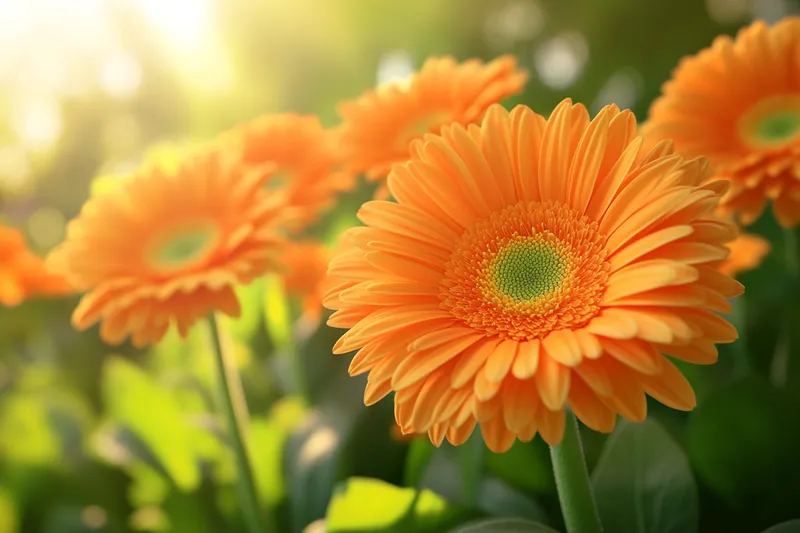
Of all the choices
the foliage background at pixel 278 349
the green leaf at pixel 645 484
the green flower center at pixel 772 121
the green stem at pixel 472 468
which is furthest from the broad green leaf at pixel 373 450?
the green flower center at pixel 772 121

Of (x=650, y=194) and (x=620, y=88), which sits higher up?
(x=620, y=88)

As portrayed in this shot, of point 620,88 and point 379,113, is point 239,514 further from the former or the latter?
point 620,88

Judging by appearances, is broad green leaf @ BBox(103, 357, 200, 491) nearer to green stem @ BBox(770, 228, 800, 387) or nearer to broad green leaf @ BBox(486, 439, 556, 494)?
broad green leaf @ BBox(486, 439, 556, 494)

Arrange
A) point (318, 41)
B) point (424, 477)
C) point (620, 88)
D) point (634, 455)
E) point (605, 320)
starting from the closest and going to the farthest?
1. point (605, 320)
2. point (634, 455)
3. point (424, 477)
4. point (620, 88)
5. point (318, 41)

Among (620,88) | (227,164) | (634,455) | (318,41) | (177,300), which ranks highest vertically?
(318,41)

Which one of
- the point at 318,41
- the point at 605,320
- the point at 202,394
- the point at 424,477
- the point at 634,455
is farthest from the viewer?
the point at 318,41

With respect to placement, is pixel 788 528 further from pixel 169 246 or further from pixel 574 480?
pixel 169 246

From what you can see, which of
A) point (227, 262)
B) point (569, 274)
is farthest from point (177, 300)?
point (569, 274)

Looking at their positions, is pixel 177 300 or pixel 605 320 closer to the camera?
pixel 605 320

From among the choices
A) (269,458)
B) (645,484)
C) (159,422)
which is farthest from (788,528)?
(159,422)
